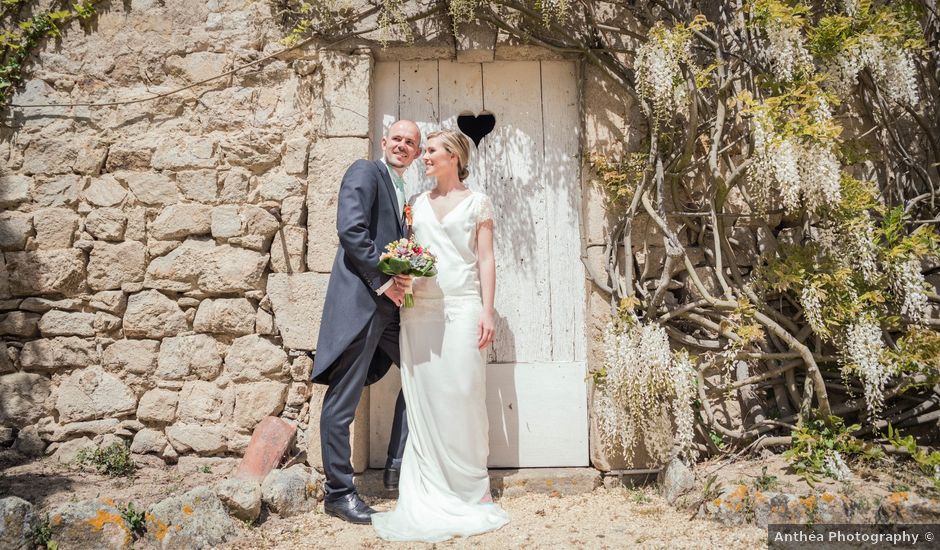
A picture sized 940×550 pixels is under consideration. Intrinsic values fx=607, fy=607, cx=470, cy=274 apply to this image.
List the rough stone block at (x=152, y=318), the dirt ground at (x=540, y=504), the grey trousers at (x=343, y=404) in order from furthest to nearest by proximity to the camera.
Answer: the rough stone block at (x=152, y=318) < the grey trousers at (x=343, y=404) < the dirt ground at (x=540, y=504)

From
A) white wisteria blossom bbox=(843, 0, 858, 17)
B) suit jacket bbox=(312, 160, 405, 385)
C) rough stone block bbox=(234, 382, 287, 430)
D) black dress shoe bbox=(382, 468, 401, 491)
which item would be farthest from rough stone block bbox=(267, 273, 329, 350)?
white wisteria blossom bbox=(843, 0, 858, 17)

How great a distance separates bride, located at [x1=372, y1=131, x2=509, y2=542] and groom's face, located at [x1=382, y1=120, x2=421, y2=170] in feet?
0.27

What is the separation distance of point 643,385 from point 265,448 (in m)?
1.92

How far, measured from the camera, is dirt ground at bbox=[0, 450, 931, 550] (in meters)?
2.54

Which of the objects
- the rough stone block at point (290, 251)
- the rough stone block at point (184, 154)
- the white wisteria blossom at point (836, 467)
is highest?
the rough stone block at point (184, 154)

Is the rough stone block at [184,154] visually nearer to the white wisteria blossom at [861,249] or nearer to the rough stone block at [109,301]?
the rough stone block at [109,301]

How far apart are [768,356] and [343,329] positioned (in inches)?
82.8

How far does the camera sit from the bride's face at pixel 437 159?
9.95ft

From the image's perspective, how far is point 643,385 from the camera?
2953 mm

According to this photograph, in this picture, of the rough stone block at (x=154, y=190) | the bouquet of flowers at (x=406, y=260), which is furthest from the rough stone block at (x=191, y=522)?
the rough stone block at (x=154, y=190)

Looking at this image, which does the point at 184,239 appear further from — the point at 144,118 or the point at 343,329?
the point at 343,329

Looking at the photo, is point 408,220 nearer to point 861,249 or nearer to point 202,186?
point 202,186

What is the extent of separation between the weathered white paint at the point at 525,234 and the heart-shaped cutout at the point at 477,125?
0.18ft

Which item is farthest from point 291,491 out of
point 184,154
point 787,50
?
point 787,50
